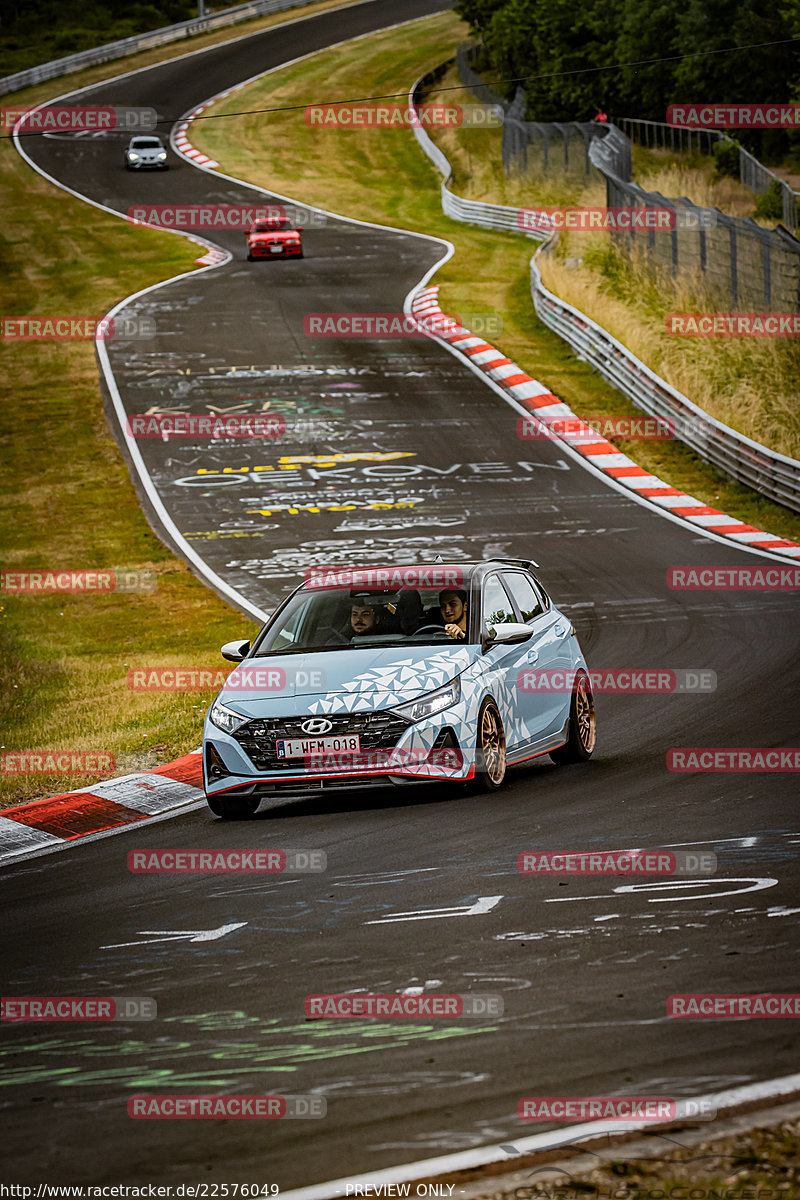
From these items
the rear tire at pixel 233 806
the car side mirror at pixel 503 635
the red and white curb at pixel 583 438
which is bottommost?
the red and white curb at pixel 583 438

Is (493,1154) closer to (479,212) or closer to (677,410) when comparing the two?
(677,410)

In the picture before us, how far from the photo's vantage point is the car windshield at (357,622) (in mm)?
11039

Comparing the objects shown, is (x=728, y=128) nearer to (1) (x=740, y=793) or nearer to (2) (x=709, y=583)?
(2) (x=709, y=583)

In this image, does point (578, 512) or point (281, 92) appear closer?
point (578, 512)

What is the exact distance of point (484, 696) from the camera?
10.4m

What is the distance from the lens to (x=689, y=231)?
108 feet

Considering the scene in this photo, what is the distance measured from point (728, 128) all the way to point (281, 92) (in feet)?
104

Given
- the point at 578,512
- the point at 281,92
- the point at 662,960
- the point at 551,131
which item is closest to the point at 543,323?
the point at 578,512

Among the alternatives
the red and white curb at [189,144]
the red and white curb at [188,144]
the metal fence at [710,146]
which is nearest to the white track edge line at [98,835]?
the metal fence at [710,146]

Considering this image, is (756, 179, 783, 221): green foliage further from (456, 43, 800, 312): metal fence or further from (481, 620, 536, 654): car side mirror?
(481, 620, 536, 654): car side mirror

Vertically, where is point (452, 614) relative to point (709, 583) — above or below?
above

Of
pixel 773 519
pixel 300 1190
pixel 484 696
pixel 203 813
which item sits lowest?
pixel 773 519

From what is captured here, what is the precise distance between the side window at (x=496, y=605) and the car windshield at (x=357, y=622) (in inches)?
12.0

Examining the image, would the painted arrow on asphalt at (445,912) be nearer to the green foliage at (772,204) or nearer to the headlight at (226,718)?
the headlight at (226,718)
